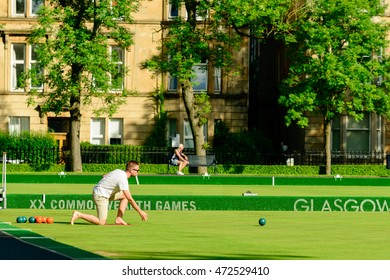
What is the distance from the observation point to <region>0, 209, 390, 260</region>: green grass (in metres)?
15.6

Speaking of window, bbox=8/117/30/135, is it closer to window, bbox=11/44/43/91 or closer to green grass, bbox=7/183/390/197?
window, bbox=11/44/43/91

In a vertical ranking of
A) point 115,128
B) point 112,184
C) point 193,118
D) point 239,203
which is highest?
point 193,118

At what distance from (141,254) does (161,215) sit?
10.2 m

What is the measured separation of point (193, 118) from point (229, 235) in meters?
32.2

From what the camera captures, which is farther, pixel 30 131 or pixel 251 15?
pixel 30 131

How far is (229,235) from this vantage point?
63.0ft

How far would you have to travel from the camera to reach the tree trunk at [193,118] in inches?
1997

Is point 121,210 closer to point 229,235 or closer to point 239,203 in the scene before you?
point 229,235

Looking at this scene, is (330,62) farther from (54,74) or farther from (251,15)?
(54,74)

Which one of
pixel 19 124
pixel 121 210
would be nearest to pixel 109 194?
pixel 121 210

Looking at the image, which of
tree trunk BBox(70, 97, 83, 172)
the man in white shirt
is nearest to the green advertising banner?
the man in white shirt

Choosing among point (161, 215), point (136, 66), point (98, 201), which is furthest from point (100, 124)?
point (98, 201)

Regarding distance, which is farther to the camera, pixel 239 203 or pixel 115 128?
pixel 115 128
